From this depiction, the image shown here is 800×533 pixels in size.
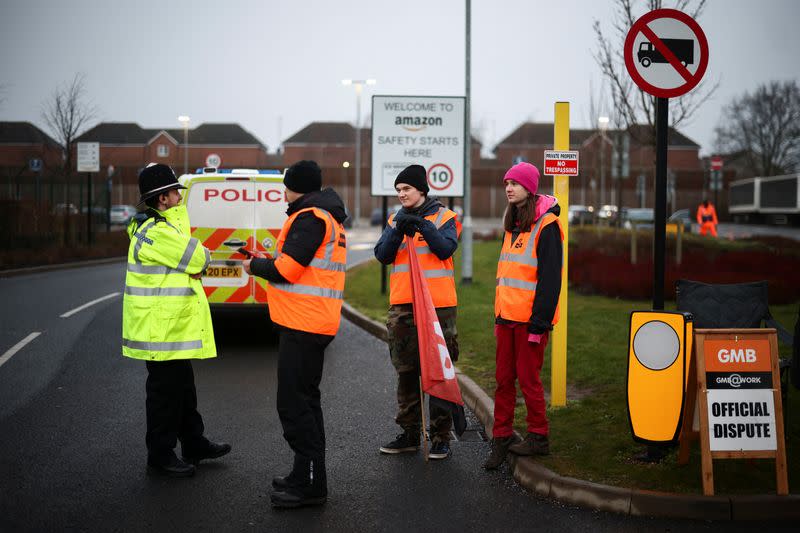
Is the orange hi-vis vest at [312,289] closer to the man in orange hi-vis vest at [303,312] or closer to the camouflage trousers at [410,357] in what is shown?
the man in orange hi-vis vest at [303,312]

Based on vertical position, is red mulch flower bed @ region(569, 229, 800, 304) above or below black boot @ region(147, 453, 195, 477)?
above

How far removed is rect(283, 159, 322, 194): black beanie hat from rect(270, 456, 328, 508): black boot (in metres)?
1.57

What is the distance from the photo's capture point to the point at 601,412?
6.55 meters

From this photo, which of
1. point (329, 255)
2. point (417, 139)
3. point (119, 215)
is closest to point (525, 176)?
point (329, 255)

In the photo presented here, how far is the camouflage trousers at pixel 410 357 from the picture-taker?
5867 millimetres

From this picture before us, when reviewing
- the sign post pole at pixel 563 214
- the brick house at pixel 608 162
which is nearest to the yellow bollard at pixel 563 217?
the sign post pole at pixel 563 214

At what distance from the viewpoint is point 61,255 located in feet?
77.3

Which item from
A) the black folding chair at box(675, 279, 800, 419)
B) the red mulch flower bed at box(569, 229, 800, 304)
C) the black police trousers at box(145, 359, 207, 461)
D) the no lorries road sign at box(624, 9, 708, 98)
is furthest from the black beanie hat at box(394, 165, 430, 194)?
the red mulch flower bed at box(569, 229, 800, 304)

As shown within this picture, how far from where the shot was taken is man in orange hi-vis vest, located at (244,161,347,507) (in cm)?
479

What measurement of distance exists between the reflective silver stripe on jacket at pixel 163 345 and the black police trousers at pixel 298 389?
777 mm

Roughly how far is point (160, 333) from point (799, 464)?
406cm

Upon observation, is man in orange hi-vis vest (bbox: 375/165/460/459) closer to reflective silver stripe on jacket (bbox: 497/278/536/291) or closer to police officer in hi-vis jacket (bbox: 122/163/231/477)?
reflective silver stripe on jacket (bbox: 497/278/536/291)

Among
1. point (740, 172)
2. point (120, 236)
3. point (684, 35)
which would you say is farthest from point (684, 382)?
point (740, 172)

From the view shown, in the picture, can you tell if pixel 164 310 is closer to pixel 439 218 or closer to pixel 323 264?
pixel 323 264
